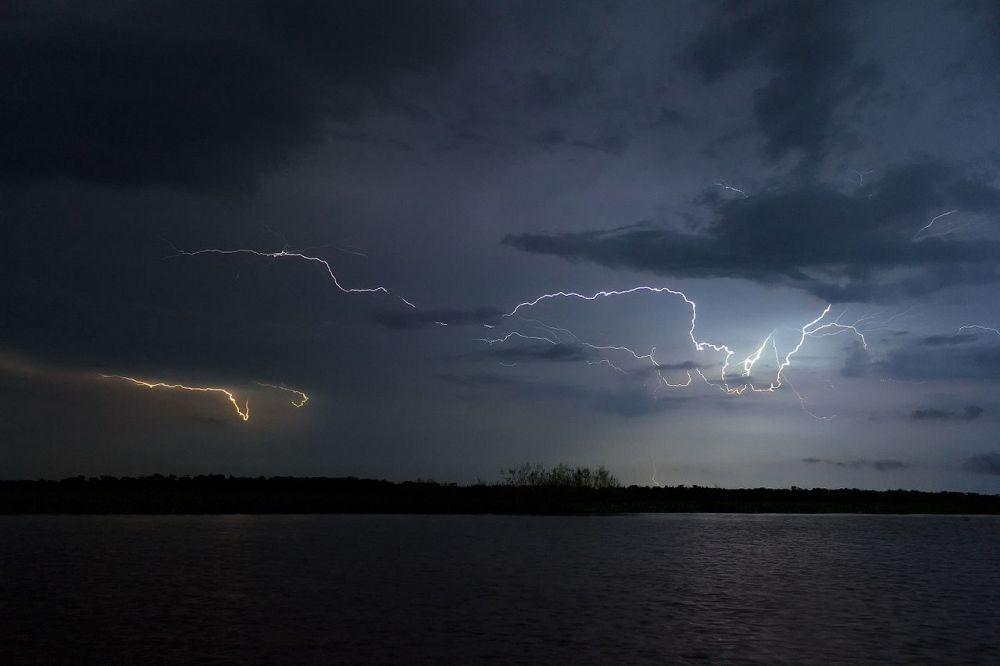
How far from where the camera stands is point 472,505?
10131 centimetres

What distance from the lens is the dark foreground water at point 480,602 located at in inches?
776

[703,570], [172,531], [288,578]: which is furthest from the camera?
[172,531]

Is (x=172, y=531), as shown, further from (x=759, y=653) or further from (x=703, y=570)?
(x=759, y=653)

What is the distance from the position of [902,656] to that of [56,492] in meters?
111

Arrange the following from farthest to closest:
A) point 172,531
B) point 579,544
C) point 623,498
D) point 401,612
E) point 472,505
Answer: point 623,498
point 472,505
point 172,531
point 579,544
point 401,612

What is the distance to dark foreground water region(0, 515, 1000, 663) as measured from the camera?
1970 centimetres

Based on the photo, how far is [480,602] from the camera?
88.6 ft

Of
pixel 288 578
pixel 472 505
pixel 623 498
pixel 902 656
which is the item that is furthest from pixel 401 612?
pixel 623 498

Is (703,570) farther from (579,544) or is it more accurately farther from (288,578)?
(288,578)

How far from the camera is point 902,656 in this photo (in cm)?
1952

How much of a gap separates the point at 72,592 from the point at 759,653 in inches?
880

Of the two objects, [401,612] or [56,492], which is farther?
[56,492]

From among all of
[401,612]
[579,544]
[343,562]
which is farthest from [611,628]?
Result: [579,544]

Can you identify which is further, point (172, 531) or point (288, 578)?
point (172, 531)
